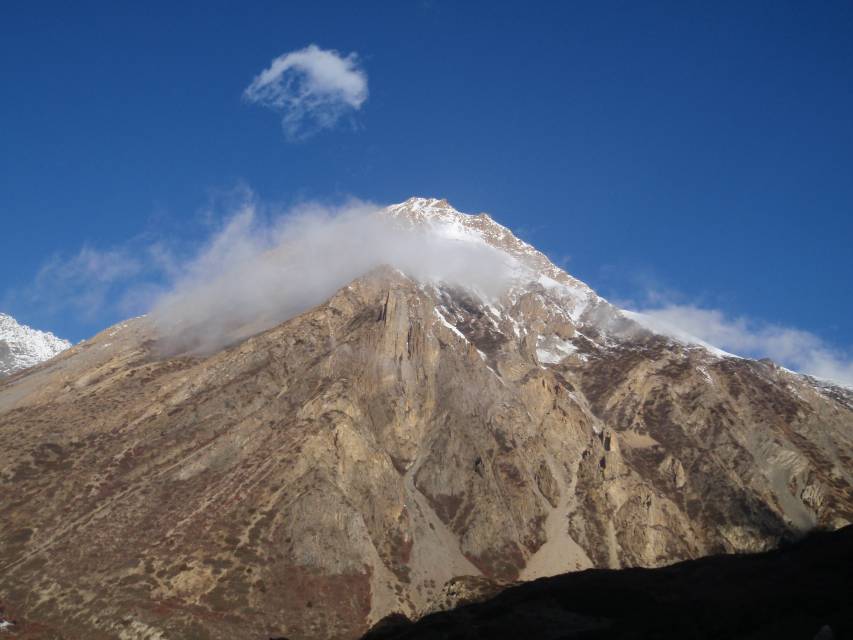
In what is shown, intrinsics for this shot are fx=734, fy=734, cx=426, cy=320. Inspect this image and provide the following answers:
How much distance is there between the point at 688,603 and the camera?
97375 mm

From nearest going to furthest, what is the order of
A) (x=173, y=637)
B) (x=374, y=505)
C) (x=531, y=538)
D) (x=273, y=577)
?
(x=173, y=637), (x=273, y=577), (x=374, y=505), (x=531, y=538)

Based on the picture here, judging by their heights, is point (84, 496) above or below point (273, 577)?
above

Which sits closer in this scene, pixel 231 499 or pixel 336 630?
pixel 336 630

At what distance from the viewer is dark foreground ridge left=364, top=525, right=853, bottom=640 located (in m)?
72.8

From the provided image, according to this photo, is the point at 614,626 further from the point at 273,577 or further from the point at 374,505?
the point at 374,505

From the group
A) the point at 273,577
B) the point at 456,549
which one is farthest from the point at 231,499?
the point at 456,549

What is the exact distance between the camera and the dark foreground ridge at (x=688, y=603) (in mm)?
72750

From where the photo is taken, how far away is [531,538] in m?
193

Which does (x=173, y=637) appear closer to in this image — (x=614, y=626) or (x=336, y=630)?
(x=336, y=630)

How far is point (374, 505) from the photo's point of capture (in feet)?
593

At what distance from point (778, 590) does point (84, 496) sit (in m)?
146

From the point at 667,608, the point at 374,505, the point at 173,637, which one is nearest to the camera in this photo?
the point at 667,608

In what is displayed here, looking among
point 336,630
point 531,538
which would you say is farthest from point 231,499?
point 531,538

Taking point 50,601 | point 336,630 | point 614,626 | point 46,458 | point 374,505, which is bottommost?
point 614,626
